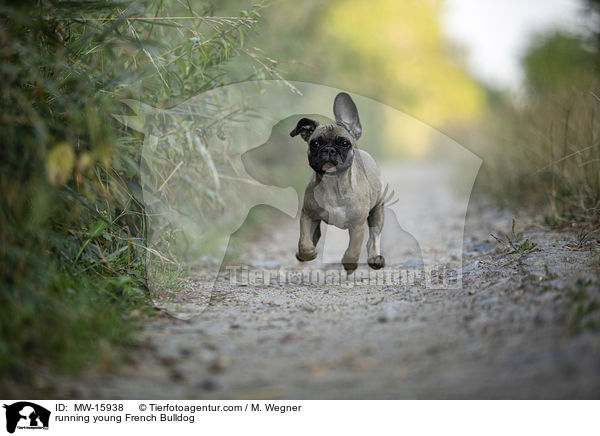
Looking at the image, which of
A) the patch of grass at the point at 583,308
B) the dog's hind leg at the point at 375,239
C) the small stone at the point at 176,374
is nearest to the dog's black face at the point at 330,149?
the dog's hind leg at the point at 375,239

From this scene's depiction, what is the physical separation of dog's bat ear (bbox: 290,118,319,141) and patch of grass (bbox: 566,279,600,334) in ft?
8.85

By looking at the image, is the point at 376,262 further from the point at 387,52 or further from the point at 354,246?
the point at 387,52

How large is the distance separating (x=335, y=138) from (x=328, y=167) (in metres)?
0.28

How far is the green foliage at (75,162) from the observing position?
2854 mm

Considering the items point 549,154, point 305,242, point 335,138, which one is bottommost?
point 305,242

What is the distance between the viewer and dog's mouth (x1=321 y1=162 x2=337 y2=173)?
4805 millimetres

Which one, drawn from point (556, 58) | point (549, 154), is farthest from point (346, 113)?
point (556, 58)

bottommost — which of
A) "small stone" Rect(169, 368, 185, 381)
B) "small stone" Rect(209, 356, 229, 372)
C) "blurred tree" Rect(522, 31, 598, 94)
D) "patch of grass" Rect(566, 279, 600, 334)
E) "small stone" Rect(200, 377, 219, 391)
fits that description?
"small stone" Rect(200, 377, 219, 391)

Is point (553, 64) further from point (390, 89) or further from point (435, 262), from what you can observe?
point (435, 262)

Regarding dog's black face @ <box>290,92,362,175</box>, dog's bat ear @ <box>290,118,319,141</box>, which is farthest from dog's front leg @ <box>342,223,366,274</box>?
dog's bat ear @ <box>290,118,319,141</box>

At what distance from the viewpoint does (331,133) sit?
4879 millimetres

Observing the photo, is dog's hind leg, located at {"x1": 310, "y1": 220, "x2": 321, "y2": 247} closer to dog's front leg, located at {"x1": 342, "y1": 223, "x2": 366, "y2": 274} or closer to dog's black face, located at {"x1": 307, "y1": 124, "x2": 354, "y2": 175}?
dog's front leg, located at {"x1": 342, "y1": 223, "x2": 366, "y2": 274}

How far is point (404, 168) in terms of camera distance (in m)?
14.2

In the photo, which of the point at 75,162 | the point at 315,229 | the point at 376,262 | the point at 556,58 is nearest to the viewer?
the point at 75,162
